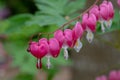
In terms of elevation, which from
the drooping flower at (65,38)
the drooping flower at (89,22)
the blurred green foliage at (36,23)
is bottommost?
the drooping flower at (65,38)

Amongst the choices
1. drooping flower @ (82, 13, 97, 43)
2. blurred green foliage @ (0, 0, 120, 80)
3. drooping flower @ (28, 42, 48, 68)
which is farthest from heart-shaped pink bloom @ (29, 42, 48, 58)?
blurred green foliage @ (0, 0, 120, 80)

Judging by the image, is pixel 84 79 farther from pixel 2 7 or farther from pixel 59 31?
pixel 59 31

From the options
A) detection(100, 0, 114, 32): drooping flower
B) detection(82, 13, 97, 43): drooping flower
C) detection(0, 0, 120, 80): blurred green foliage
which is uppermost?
detection(0, 0, 120, 80): blurred green foliage

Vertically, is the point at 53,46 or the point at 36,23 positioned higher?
the point at 36,23

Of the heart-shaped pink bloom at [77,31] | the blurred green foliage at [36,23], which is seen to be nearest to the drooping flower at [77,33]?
the heart-shaped pink bloom at [77,31]

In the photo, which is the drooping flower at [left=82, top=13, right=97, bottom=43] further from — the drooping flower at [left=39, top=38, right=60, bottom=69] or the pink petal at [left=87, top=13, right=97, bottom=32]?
the drooping flower at [left=39, top=38, right=60, bottom=69]

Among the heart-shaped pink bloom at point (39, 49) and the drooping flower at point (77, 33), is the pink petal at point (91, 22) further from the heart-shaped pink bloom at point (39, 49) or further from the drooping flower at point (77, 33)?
the heart-shaped pink bloom at point (39, 49)

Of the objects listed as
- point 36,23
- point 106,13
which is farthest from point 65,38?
point 36,23

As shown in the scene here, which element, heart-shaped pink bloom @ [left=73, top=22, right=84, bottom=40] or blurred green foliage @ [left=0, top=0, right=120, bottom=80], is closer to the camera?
heart-shaped pink bloom @ [left=73, top=22, right=84, bottom=40]

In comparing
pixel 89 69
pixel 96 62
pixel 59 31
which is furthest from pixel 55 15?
pixel 89 69

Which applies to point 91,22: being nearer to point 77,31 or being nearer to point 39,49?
point 77,31
